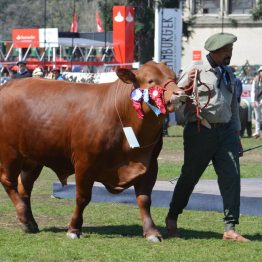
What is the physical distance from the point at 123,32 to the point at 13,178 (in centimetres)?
3048

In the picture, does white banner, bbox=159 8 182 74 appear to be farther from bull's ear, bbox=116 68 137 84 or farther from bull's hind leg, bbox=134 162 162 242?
bull's ear, bbox=116 68 137 84

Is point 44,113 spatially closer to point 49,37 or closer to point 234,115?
point 234,115

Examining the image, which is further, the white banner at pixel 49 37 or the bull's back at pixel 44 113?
the white banner at pixel 49 37

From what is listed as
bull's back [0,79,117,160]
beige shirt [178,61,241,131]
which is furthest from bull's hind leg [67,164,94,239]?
beige shirt [178,61,241,131]

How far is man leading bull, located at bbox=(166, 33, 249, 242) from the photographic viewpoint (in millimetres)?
8195

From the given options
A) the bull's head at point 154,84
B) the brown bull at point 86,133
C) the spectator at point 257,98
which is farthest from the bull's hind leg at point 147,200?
the spectator at point 257,98

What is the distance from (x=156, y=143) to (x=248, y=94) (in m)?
22.4

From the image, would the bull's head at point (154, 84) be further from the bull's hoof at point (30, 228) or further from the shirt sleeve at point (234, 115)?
the bull's hoof at point (30, 228)

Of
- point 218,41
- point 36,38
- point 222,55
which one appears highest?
point 218,41

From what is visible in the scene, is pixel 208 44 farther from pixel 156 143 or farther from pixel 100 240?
pixel 100 240

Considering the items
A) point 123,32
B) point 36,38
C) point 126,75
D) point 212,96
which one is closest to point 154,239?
point 212,96

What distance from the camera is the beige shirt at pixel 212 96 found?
818 cm

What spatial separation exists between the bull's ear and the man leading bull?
0.43m

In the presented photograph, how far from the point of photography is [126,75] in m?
8.27
